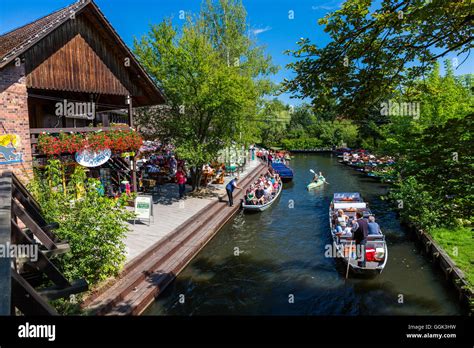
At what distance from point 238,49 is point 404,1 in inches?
1097

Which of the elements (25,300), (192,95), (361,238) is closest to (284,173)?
(192,95)

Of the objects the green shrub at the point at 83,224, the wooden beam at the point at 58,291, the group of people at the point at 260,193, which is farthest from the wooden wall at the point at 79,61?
the wooden beam at the point at 58,291

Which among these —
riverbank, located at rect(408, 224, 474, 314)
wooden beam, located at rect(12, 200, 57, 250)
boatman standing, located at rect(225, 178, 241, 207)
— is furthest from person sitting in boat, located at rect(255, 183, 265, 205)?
wooden beam, located at rect(12, 200, 57, 250)

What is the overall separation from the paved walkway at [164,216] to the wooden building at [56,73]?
4229 millimetres

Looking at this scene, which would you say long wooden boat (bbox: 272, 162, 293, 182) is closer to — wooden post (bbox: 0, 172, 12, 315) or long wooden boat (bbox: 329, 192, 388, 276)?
long wooden boat (bbox: 329, 192, 388, 276)

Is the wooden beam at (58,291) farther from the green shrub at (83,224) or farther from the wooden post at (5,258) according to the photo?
the green shrub at (83,224)

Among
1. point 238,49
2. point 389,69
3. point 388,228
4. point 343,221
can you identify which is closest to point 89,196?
point 389,69

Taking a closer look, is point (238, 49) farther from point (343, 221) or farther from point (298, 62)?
point (298, 62)

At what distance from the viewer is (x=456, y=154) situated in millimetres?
4836

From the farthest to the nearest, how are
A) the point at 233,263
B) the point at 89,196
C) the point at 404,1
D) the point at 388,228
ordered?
1. the point at 388,228
2. the point at 233,263
3. the point at 89,196
4. the point at 404,1

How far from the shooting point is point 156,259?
11.4 metres

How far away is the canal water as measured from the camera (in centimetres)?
984

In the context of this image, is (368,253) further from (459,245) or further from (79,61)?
(79,61)

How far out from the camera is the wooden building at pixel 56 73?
11.3 metres
